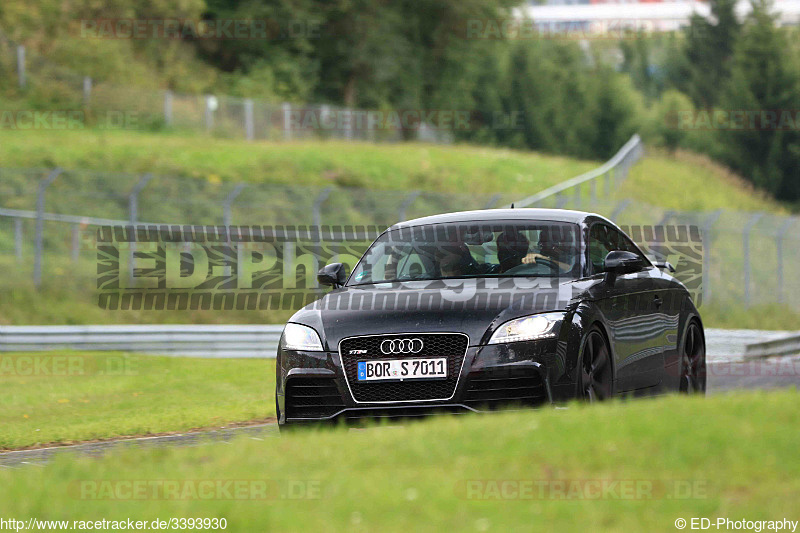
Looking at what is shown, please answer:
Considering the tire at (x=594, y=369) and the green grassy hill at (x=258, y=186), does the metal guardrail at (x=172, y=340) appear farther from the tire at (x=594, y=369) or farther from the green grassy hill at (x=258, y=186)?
the tire at (x=594, y=369)

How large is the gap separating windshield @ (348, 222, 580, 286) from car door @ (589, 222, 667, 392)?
28cm

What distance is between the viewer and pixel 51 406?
1479cm

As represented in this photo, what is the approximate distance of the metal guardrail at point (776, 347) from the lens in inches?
760

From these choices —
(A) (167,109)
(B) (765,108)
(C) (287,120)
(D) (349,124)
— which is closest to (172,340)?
(A) (167,109)

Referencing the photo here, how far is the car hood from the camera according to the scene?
8.02 meters

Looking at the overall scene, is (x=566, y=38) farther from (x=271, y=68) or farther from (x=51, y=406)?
(x=51, y=406)

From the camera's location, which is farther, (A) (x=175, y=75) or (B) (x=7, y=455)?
Answer: (A) (x=175, y=75)

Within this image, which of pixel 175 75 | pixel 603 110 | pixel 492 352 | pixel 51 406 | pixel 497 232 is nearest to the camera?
pixel 492 352

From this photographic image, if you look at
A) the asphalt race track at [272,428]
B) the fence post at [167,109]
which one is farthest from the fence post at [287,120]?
the asphalt race track at [272,428]

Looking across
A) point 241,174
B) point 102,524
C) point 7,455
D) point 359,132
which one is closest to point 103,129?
point 241,174

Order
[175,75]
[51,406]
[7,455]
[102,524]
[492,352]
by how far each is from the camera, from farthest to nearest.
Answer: [175,75], [51,406], [7,455], [492,352], [102,524]

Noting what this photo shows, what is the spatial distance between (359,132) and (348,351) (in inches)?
A: 1653

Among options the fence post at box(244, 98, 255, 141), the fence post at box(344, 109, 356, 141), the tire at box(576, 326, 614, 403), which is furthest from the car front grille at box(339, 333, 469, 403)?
the fence post at box(344, 109, 356, 141)

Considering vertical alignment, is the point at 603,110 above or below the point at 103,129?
below
